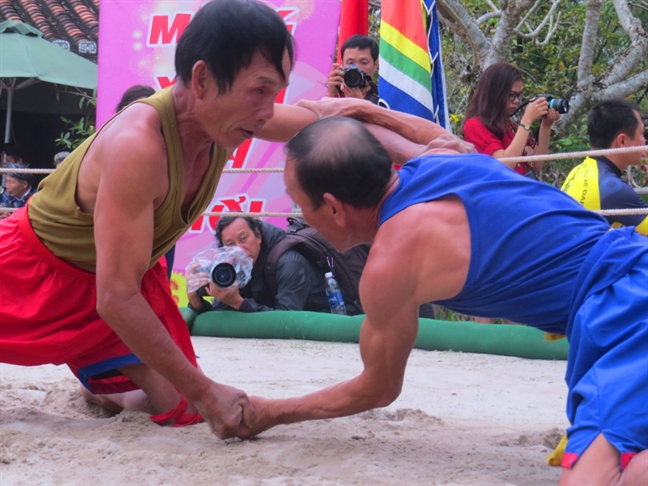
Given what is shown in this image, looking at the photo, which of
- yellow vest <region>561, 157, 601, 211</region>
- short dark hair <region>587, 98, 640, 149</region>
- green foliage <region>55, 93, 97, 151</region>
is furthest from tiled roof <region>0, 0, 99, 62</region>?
yellow vest <region>561, 157, 601, 211</region>

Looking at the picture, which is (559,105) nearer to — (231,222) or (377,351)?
(231,222)

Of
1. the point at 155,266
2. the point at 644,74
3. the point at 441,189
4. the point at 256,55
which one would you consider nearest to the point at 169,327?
the point at 155,266

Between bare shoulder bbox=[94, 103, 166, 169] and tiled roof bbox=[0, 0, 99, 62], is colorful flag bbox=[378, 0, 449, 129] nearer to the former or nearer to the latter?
bare shoulder bbox=[94, 103, 166, 169]

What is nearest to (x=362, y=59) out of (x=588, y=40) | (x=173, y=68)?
(x=173, y=68)

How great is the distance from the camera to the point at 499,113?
422cm

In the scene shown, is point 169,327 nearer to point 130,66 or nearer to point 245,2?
point 245,2

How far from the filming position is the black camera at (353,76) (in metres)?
4.43

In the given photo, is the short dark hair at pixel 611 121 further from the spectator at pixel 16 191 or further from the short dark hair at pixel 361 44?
the spectator at pixel 16 191

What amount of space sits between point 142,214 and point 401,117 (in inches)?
33.1

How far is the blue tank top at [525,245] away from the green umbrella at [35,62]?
22.5 feet

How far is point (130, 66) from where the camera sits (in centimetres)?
524

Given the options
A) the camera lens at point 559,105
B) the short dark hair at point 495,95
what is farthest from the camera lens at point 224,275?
the camera lens at point 559,105

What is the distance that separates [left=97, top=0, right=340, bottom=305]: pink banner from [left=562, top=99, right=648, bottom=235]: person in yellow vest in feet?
5.46

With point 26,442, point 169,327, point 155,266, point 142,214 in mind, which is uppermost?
point 142,214
